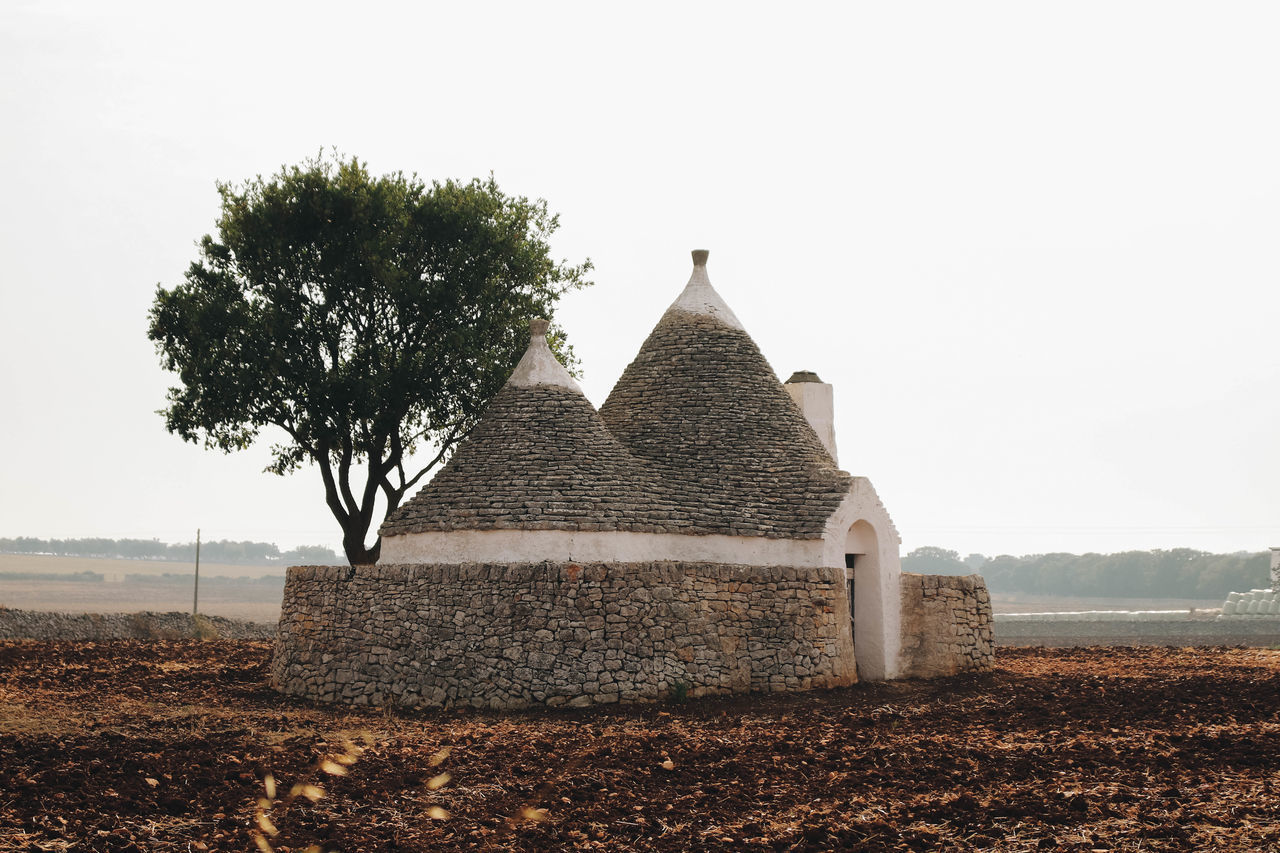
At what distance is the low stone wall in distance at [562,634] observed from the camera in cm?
1655

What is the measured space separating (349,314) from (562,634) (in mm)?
10843

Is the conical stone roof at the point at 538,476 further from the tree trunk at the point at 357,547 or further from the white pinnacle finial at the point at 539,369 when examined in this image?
the tree trunk at the point at 357,547

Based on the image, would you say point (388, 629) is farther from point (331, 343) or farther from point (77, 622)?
point (77, 622)

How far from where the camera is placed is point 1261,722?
573 inches

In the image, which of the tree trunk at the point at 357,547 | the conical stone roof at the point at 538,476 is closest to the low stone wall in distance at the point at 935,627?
the conical stone roof at the point at 538,476

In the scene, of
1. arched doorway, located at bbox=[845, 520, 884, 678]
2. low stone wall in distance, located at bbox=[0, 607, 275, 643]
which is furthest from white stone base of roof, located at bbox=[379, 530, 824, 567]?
low stone wall in distance, located at bbox=[0, 607, 275, 643]

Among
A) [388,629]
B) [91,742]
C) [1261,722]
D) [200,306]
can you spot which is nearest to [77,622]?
[200,306]

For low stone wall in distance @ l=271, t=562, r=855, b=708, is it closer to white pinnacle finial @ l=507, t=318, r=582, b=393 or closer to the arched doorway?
the arched doorway

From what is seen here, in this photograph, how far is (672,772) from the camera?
11.8 m

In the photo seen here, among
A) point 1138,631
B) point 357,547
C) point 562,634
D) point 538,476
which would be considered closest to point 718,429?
point 538,476

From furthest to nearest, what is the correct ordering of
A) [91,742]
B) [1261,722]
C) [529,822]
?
[1261,722] < [91,742] < [529,822]

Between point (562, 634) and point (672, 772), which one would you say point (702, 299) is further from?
point (672, 772)

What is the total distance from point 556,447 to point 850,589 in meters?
5.54

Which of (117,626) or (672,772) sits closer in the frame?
(672,772)
